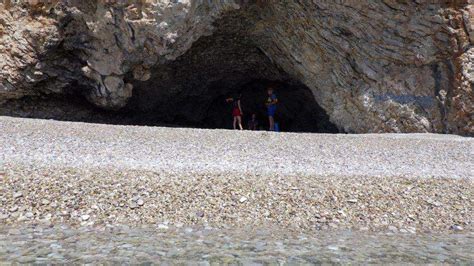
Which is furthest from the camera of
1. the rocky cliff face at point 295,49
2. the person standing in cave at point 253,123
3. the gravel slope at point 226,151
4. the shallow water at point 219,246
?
the person standing in cave at point 253,123

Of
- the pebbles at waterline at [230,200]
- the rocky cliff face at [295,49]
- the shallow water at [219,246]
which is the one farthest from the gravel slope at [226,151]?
the rocky cliff face at [295,49]

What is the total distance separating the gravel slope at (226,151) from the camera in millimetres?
8555

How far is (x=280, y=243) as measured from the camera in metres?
5.50

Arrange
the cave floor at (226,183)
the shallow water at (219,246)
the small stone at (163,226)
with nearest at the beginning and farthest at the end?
the shallow water at (219,246) < the small stone at (163,226) < the cave floor at (226,183)

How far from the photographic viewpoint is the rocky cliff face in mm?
14398

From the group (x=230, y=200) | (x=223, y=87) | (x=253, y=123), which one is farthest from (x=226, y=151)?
(x=253, y=123)

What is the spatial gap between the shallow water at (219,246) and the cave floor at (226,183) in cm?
40

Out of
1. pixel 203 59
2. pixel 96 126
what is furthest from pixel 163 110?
pixel 96 126

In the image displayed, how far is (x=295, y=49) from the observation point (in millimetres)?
17141

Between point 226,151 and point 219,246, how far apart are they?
4.81 m

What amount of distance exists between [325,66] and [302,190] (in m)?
10.5

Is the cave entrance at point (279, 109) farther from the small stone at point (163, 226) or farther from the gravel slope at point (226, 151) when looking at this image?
the small stone at point (163, 226)

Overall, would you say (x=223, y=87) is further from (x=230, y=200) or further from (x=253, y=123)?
(x=230, y=200)

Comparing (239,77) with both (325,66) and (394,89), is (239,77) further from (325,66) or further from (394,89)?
(394,89)
